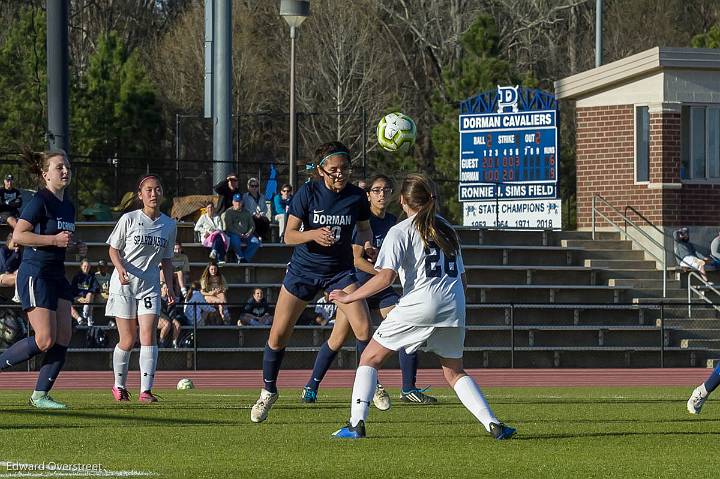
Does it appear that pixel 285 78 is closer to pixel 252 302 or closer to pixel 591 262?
pixel 591 262

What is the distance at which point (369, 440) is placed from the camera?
32.9 feet

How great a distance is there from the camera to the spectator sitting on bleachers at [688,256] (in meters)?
27.5

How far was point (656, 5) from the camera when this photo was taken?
58.3 meters

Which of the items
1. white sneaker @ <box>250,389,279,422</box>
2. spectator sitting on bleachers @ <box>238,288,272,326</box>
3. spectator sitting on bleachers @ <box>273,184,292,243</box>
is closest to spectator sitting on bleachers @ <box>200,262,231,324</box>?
spectator sitting on bleachers @ <box>238,288,272,326</box>

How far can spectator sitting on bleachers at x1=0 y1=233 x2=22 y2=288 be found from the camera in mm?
22094

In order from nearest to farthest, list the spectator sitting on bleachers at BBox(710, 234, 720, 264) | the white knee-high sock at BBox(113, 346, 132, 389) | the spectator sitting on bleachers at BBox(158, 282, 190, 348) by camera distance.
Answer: the white knee-high sock at BBox(113, 346, 132, 389), the spectator sitting on bleachers at BBox(158, 282, 190, 348), the spectator sitting on bleachers at BBox(710, 234, 720, 264)

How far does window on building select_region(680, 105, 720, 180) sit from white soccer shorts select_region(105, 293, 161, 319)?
18.3 m

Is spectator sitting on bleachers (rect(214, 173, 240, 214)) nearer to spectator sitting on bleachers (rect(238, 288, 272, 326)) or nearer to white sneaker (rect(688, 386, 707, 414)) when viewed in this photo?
spectator sitting on bleachers (rect(238, 288, 272, 326))

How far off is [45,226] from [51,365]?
4.27 ft

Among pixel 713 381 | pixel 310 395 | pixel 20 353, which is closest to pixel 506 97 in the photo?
pixel 310 395

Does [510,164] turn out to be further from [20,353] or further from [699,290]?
[20,353]

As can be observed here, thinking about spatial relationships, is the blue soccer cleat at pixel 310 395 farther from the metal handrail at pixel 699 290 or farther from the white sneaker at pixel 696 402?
the metal handrail at pixel 699 290

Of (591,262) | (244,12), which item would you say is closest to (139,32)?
(244,12)

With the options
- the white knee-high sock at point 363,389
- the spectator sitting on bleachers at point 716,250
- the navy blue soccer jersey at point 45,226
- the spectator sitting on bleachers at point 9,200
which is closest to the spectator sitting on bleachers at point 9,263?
the spectator sitting on bleachers at point 9,200
